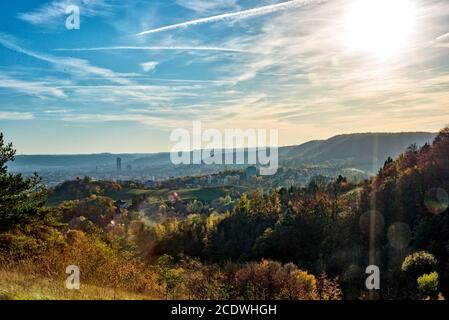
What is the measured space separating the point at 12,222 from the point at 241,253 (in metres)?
73.8

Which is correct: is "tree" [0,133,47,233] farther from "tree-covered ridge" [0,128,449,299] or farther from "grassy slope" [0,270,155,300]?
"grassy slope" [0,270,155,300]

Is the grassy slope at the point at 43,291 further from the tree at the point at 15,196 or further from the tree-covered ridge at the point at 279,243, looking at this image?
the tree at the point at 15,196

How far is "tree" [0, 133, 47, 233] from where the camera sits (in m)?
24.8

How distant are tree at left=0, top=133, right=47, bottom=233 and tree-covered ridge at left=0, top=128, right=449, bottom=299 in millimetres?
79

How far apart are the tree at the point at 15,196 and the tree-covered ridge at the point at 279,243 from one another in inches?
3.1

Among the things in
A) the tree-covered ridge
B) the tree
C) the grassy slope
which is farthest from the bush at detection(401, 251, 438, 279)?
the grassy slope

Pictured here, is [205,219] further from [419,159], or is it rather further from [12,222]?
[12,222]

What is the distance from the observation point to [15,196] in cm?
2580

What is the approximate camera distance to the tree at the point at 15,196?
2479cm

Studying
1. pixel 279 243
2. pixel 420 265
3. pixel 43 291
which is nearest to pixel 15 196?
pixel 43 291

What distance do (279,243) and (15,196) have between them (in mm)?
66308

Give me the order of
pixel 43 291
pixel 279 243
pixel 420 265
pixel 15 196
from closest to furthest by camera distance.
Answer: pixel 43 291, pixel 15 196, pixel 420 265, pixel 279 243

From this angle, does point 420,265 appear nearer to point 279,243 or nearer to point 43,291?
point 43,291

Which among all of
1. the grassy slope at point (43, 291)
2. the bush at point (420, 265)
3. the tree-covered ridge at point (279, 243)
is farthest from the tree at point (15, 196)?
the bush at point (420, 265)
